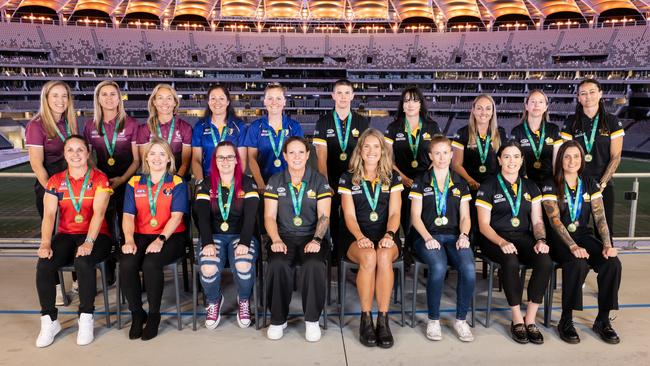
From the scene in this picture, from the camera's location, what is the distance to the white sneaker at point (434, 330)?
10.6 feet

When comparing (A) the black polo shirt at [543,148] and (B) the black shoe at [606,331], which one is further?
(A) the black polo shirt at [543,148]

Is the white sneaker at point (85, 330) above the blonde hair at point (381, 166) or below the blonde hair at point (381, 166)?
below

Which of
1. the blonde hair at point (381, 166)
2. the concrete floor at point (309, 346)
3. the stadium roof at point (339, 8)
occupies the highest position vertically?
the stadium roof at point (339, 8)

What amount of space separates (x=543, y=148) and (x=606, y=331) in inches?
63.1

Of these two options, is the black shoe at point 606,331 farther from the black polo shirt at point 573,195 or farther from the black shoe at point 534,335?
A: the black polo shirt at point 573,195

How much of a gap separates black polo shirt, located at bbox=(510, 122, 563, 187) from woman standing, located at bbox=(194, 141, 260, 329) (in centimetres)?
246

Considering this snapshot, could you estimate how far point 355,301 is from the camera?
3.94 metres

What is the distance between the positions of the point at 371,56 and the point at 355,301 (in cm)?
3814

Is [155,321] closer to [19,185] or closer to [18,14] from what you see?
[19,185]

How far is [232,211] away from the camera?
3.57 m

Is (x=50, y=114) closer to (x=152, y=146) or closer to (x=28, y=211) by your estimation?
(x=152, y=146)

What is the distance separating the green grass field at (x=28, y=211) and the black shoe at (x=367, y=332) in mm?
9165

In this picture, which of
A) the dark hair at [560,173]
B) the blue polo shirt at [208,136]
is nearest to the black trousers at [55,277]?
the blue polo shirt at [208,136]

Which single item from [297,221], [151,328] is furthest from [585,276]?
[151,328]
